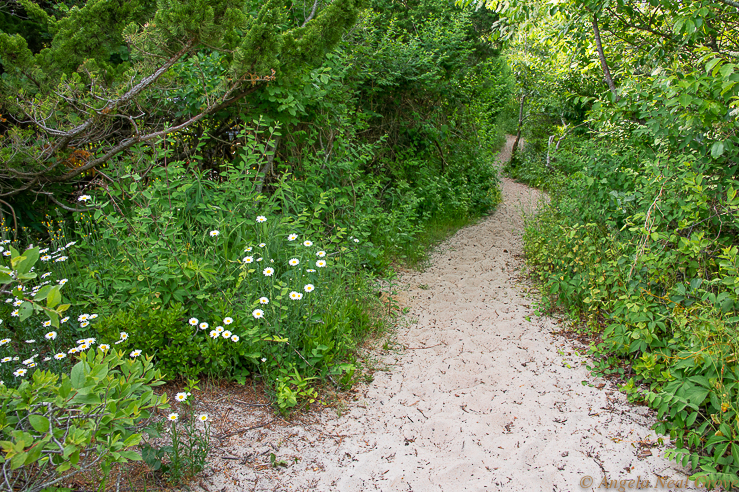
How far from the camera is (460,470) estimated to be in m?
2.35

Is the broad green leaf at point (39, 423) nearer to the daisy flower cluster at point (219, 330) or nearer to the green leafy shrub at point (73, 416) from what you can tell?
the green leafy shrub at point (73, 416)

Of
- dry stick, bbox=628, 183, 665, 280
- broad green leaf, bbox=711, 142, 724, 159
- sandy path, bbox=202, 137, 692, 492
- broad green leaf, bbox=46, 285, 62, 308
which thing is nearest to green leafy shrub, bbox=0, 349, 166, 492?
broad green leaf, bbox=46, 285, 62, 308

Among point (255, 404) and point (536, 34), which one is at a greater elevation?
point (536, 34)

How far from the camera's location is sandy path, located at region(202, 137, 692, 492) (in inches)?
90.0

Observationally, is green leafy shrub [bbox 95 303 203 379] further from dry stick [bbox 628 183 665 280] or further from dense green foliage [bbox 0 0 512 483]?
dry stick [bbox 628 183 665 280]

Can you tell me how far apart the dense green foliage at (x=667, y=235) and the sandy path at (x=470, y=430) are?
0.26m

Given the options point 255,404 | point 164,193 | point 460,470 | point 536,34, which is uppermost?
point 536,34

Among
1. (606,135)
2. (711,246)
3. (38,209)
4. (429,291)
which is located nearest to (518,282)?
(429,291)

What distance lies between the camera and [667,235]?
2.99m

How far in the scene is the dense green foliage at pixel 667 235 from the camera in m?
2.43

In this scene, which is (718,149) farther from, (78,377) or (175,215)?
(175,215)

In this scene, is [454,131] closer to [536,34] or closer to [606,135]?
[536,34]

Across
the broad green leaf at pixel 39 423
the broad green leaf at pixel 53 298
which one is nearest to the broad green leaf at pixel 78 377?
the broad green leaf at pixel 39 423

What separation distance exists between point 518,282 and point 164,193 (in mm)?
3684
